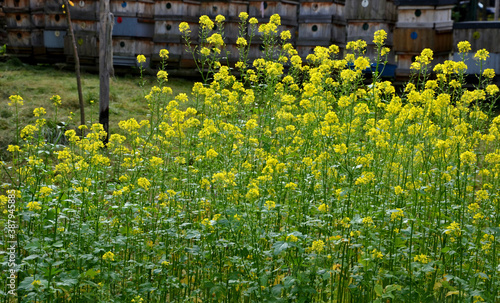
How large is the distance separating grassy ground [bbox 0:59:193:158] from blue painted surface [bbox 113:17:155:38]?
897 mm

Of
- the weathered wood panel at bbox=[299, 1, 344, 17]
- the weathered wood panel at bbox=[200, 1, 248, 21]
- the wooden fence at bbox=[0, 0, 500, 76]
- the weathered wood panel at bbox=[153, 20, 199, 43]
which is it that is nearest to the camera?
the wooden fence at bbox=[0, 0, 500, 76]

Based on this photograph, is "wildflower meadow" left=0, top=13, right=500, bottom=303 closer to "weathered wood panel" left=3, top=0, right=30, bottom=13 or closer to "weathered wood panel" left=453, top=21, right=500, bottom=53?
"weathered wood panel" left=453, top=21, right=500, bottom=53

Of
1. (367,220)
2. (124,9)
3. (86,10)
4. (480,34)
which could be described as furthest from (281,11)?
(367,220)

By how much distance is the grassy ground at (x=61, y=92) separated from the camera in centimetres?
807

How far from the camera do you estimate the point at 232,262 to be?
11.1 feet

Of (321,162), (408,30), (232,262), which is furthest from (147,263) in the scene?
(408,30)

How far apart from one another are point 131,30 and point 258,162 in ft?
28.9

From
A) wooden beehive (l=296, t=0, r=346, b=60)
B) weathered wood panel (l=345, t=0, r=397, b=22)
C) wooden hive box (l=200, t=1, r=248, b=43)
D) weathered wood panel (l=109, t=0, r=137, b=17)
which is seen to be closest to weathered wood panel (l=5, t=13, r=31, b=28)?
weathered wood panel (l=109, t=0, r=137, b=17)

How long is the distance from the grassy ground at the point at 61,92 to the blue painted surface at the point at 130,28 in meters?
0.90

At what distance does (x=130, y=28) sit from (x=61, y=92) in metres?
3.43

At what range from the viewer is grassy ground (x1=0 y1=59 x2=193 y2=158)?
8070 mm

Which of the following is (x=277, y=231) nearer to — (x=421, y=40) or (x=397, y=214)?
(x=397, y=214)

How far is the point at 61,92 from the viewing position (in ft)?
31.0

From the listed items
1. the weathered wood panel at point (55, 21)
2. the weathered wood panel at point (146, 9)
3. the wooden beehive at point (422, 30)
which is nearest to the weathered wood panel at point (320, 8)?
the wooden beehive at point (422, 30)
